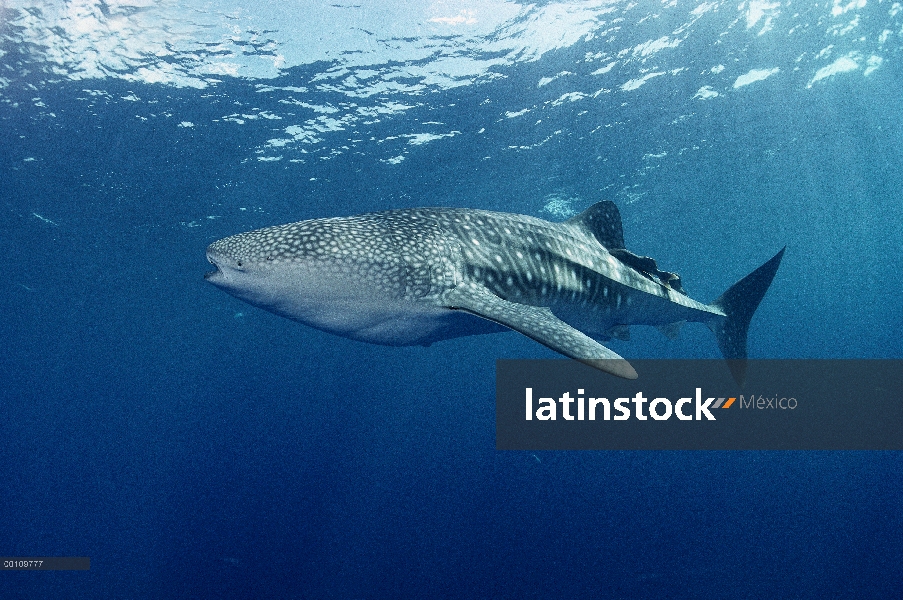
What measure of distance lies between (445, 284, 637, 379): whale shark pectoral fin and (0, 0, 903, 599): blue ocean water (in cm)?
1188

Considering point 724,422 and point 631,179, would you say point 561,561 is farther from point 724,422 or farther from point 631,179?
point 724,422

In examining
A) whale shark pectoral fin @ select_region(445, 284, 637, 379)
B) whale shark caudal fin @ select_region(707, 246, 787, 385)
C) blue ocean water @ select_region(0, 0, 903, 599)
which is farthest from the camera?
blue ocean water @ select_region(0, 0, 903, 599)

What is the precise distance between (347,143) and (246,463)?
51154 mm

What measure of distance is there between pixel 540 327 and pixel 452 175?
20965 mm

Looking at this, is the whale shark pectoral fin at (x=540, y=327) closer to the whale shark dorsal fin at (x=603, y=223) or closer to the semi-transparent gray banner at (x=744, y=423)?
the whale shark dorsal fin at (x=603, y=223)

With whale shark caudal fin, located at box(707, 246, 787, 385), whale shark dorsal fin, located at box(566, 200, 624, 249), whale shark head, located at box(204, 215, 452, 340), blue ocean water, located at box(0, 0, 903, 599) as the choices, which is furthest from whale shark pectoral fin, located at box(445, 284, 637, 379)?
blue ocean water, located at box(0, 0, 903, 599)

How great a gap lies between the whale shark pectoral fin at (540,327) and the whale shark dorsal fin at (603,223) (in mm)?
2847

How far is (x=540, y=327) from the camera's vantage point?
12.7 ft

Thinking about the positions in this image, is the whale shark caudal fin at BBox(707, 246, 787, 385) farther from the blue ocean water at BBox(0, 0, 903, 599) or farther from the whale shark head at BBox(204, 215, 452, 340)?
the blue ocean water at BBox(0, 0, 903, 599)

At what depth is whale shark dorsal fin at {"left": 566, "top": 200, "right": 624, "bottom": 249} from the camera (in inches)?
279

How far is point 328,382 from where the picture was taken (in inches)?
5192

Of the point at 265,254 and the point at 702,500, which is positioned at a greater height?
the point at 265,254

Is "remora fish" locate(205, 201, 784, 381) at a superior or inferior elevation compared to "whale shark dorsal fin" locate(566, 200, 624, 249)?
inferior

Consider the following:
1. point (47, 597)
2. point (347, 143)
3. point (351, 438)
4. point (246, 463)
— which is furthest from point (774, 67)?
point (351, 438)
